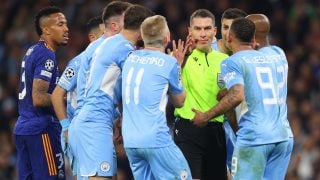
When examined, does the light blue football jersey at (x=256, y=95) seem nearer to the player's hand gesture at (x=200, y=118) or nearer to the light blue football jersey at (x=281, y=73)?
the light blue football jersey at (x=281, y=73)

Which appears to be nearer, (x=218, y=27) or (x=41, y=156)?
(x=41, y=156)

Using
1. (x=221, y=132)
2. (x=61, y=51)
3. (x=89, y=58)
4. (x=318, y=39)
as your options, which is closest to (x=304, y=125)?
(x=318, y=39)

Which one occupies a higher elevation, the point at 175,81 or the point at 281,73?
the point at 175,81

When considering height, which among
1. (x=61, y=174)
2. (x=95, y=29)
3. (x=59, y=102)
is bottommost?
(x=61, y=174)

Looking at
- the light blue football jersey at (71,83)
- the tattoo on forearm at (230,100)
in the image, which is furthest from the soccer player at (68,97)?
the tattoo on forearm at (230,100)

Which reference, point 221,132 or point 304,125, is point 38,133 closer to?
point 221,132

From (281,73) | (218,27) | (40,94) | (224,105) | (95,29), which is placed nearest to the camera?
(224,105)

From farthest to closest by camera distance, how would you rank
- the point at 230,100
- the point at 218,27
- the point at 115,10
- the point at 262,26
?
the point at 218,27 → the point at 262,26 → the point at 115,10 → the point at 230,100

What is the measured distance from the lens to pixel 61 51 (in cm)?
2077

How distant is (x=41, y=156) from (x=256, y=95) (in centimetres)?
279

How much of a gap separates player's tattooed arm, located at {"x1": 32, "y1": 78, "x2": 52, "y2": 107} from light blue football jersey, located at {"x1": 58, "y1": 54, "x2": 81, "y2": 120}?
21 centimetres

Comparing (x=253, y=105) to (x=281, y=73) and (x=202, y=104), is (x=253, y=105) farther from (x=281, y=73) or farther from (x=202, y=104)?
(x=202, y=104)

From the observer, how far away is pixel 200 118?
1157cm

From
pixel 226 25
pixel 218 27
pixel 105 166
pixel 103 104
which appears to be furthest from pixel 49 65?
pixel 218 27
